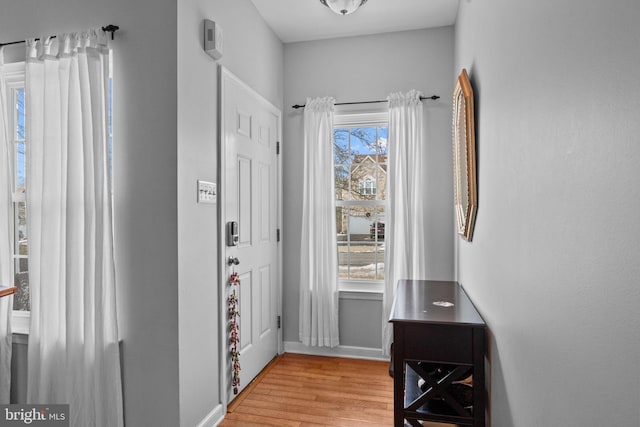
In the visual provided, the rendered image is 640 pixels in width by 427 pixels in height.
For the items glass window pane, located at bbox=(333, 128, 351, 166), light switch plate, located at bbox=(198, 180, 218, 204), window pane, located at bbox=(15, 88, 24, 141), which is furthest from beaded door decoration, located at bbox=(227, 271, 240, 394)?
window pane, located at bbox=(15, 88, 24, 141)

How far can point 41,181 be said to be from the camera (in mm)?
2117

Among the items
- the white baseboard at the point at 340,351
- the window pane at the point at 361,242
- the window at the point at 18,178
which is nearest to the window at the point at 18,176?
the window at the point at 18,178

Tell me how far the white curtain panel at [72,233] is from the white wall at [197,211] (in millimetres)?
357

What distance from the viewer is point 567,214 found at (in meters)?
0.79

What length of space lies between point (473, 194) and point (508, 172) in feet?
2.22

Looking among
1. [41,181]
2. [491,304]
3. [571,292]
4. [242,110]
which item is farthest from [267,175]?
[571,292]

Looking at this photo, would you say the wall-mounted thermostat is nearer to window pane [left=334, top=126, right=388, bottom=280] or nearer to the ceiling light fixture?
the ceiling light fixture

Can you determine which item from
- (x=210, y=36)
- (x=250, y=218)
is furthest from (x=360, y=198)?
(x=210, y=36)

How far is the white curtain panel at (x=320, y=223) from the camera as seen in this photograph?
340cm

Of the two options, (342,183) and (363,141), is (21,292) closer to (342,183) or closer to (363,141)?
(342,183)

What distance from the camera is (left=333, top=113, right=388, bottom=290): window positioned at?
11.4 feet

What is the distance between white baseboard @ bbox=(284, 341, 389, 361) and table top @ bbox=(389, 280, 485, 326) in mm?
1024

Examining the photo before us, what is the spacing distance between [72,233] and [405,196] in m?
2.35

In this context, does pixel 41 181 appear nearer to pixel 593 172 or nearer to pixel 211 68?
pixel 211 68
